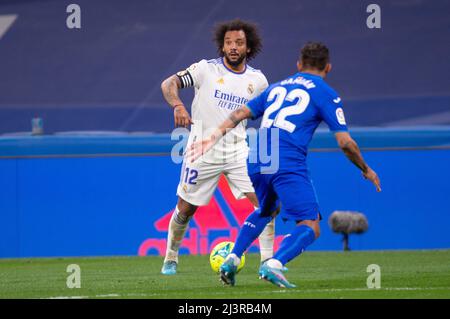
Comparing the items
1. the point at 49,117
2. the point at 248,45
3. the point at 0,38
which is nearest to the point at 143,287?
the point at 248,45

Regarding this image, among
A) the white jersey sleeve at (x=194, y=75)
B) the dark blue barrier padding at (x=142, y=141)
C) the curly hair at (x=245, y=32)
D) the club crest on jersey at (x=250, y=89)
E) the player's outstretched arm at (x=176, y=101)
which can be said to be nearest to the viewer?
the player's outstretched arm at (x=176, y=101)

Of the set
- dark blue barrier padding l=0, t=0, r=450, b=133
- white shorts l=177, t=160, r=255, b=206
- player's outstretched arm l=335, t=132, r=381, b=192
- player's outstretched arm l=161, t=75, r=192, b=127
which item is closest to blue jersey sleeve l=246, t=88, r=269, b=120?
player's outstretched arm l=335, t=132, r=381, b=192

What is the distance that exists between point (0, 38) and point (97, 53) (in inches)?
53.9

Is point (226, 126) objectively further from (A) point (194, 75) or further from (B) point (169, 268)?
(B) point (169, 268)

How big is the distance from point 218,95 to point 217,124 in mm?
260

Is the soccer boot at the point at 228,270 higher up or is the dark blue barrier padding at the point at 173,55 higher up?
the dark blue barrier padding at the point at 173,55

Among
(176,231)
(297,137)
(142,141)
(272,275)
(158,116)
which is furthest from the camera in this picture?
(158,116)

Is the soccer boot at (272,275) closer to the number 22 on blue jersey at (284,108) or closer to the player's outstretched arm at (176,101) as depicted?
the number 22 on blue jersey at (284,108)

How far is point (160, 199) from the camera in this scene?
12.9m

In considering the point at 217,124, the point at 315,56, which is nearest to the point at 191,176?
the point at 217,124

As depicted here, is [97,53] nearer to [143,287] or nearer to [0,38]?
[0,38]

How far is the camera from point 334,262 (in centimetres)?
1060

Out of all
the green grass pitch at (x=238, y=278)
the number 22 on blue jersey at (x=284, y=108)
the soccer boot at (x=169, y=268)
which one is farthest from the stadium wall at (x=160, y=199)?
the number 22 on blue jersey at (x=284, y=108)

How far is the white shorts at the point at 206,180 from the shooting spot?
922cm
